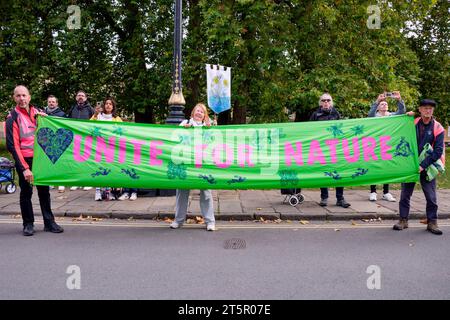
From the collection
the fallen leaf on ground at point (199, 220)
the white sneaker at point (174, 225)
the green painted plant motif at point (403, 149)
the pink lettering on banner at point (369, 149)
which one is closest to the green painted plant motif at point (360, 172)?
the pink lettering on banner at point (369, 149)

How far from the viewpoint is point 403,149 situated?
6605 mm

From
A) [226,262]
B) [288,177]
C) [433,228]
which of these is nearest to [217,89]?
[288,177]

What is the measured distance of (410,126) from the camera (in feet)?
21.7

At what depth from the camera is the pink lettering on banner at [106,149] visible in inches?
259

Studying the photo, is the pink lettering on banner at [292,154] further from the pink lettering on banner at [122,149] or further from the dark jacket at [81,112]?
the dark jacket at [81,112]

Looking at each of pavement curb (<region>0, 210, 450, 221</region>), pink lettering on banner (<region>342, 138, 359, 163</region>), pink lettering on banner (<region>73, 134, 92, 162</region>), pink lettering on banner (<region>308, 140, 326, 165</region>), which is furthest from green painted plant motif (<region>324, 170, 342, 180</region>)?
pink lettering on banner (<region>73, 134, 92, 162</region>)

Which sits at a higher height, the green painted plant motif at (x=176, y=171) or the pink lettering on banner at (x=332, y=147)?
the pink lettering on banner at (x=332, y=147)

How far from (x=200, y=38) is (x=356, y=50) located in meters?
5.74

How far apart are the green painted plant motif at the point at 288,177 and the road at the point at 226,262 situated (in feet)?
2.33

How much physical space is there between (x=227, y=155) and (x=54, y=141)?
2749 mm

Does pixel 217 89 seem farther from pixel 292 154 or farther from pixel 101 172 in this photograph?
pixel 101 172

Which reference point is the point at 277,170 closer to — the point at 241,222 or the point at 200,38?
the point at 241,222

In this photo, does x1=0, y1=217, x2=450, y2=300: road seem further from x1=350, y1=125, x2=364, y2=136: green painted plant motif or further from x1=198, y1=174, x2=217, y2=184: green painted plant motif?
x1=350, y1=125, x2=364, y2=136: green painted plant motif
